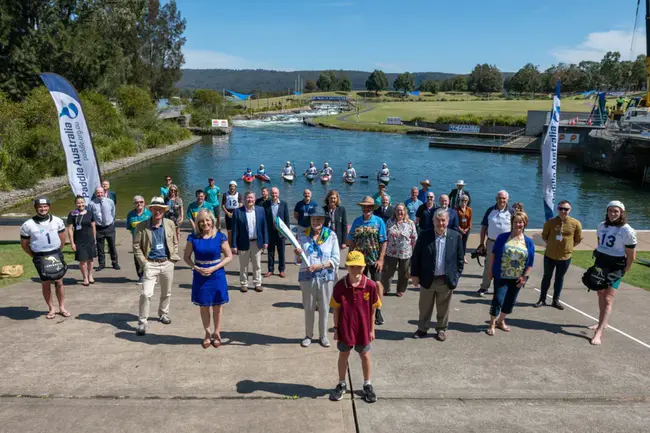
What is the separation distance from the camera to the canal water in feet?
89.9

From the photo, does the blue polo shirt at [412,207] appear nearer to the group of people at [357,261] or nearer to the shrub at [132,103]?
the group of people at [357,261]

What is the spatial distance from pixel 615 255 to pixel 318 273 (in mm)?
4067

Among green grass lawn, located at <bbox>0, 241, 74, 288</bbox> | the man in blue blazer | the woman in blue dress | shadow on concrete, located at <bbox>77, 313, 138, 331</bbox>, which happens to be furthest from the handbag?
green grass lawn, located at <bbox>0, 241, 74, 288</bbox>

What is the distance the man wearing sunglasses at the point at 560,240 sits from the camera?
25.0 ft

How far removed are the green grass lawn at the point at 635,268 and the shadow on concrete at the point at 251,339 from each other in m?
7.03

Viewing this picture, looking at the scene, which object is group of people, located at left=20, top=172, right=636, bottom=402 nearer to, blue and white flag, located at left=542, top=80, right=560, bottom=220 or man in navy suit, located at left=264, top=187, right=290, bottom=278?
man in navy suit, located at left=264, top=187, right=290, bottom=278

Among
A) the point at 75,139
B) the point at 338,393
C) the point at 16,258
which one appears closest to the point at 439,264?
the point at 338,393

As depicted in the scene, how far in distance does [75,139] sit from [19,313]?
15.0ft

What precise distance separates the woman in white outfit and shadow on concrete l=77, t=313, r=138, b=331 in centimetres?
259

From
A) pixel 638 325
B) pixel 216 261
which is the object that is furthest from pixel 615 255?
pixel 216 261

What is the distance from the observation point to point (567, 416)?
4785mm

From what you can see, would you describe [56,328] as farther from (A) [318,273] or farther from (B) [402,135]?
(B) [402,135]

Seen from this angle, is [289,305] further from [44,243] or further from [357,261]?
[44,243]

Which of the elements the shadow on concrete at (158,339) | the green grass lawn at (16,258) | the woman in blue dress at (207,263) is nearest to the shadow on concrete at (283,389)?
the woman in blue dress at (207,263)
